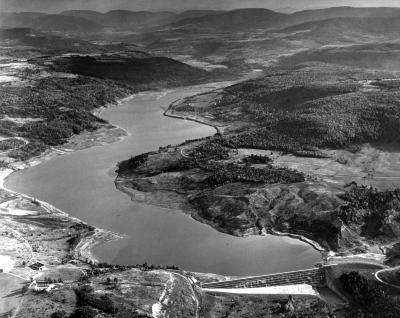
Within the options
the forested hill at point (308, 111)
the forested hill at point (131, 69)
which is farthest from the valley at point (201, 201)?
the forested hill at point (131, 69)

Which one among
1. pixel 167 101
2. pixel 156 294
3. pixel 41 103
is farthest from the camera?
pixel 167 101

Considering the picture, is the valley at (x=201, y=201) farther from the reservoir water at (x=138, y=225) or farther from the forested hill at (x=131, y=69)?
the forested hill at (x=131, y=69)

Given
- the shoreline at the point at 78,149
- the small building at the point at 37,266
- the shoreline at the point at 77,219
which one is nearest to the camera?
the small building at the point at 37,266

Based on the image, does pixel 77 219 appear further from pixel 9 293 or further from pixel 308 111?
pixel 308 111

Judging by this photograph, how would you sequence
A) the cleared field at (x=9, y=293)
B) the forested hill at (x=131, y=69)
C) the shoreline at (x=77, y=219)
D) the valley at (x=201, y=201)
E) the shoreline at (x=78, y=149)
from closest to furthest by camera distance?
the cleared field at (x=9, y=293) → the valley at (x=201, y=201) → the shoreline at (x=77, y=219) → the shoreline at (x=78, y=149) → the forested hill at (x=131, y=69)

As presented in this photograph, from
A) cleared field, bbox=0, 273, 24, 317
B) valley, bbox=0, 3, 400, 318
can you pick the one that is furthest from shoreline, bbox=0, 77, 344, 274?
cleared field, bbox=0, 273, 24, 317

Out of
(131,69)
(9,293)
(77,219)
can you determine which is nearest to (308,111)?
(77,219)

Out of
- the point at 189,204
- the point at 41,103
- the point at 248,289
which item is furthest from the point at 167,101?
the point at 248,289

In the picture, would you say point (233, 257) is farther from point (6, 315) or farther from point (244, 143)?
point (244, 143)

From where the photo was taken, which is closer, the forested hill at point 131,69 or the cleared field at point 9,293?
the cleared field at point 9,293
